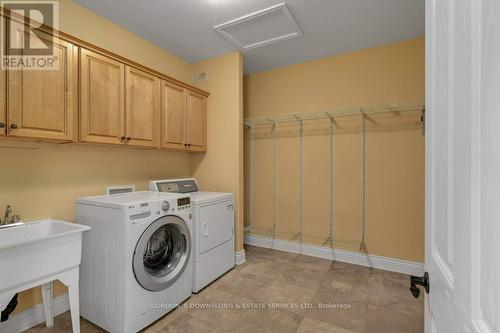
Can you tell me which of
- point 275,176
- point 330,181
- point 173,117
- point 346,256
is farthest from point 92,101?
A: point 346,256

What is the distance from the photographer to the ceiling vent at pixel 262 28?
7.30 feet

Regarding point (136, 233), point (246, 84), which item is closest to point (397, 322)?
point (136, 233)

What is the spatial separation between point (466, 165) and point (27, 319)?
2.76 m

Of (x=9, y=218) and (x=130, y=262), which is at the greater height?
(x=9, y=218)

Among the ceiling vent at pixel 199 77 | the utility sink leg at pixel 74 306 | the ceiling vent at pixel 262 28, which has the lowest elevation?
the utility sink leg at pixel 74 306

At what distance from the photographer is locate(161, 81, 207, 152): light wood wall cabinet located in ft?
8.48

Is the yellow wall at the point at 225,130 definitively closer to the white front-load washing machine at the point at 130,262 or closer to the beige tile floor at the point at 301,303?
the beige tile floor at the point at 301,303

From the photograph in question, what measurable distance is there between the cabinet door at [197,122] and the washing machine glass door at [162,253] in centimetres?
114

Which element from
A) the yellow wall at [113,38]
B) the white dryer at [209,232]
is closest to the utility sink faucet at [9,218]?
the white dryer at [209,232]

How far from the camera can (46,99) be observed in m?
1.67

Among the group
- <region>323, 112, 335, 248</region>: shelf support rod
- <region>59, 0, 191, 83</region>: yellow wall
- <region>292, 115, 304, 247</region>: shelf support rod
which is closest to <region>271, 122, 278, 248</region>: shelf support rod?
<region>292, 115, 304, 247</region>: shelf support rod

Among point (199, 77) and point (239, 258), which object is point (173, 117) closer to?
point (199, 77)
